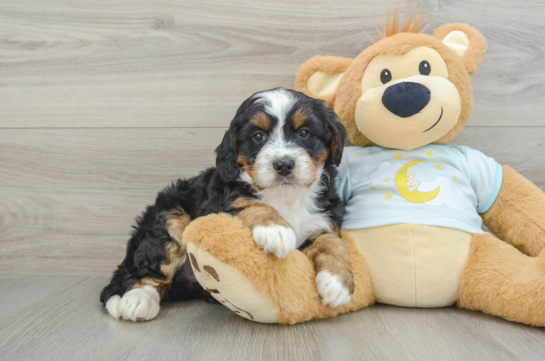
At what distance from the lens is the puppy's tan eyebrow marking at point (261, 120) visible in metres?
1.54

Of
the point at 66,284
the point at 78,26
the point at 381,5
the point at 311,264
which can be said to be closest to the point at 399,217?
the point at 311,264

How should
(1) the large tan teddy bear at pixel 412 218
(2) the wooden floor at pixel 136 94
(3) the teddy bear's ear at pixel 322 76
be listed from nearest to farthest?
(1) the large tan teddy bear at pixel 412 218, (3) the teddy bear's ear at pixel 322 76, (2) the wooden floor at pixel 136 94

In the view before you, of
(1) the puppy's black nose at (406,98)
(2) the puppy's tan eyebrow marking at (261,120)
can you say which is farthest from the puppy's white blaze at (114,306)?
(1) the puppy's black nose at (406,98)

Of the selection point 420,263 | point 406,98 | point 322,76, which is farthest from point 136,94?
point 420,263

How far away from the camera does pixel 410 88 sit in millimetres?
Answer: 1547

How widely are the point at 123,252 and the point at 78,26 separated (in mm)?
1216

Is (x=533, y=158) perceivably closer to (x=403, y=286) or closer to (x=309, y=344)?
(x=403, y=286)

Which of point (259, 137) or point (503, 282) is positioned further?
point (259, 137)

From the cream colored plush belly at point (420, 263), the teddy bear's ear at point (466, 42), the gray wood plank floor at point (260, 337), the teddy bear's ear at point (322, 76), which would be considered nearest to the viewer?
the gray wood plank floor at point (260, 337)

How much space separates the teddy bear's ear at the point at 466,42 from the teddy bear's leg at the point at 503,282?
2.43ft

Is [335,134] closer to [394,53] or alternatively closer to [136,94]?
[394,53]

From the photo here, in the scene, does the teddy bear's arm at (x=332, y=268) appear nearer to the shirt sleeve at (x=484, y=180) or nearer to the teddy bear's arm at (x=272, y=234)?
the teddy bear's arm at (x=272, y=234)

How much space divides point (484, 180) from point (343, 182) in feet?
1.90

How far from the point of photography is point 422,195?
5.30 feet
